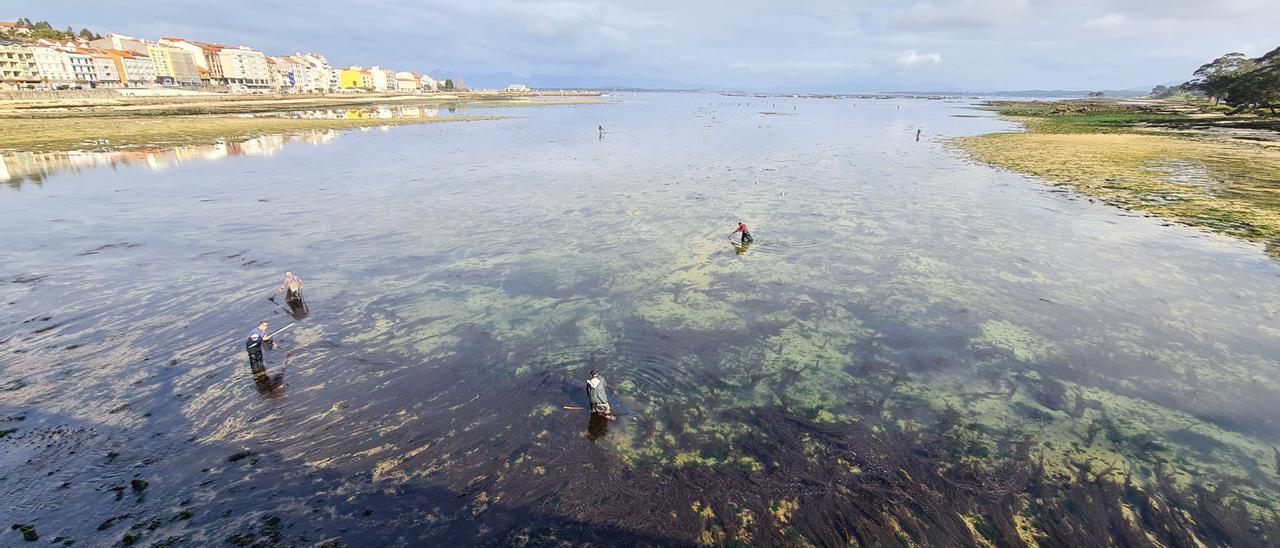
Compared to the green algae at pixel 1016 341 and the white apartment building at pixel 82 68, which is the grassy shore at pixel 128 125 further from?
the green algae at pixel 1016 341

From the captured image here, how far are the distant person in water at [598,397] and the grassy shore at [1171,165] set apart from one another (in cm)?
3445

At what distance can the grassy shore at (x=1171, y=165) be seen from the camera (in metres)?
33.4

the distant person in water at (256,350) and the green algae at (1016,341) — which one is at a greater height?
the distant person in water at (256,350)

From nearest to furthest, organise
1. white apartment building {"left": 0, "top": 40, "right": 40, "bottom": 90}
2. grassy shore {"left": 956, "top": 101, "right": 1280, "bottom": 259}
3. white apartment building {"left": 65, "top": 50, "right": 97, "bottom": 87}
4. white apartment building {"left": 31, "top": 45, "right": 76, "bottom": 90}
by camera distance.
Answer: grassy shore {"left": 956, "top": 101, "right": 1280, "bottom": 259} < white apartment building {"left": 0, "top": 40, "right": 40, "bottom": 90} < white apartment building {"left": 31, "top": 45, "right": 76, "bottom": 90} < white apartment building {"left": 65, "top": 50, "right": 97, "bottom": 87}

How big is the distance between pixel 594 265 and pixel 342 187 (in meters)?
27.1

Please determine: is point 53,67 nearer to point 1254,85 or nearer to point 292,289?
point 292,289

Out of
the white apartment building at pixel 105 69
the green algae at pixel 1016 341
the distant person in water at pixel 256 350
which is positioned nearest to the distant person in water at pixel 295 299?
the distant person in water at pixel 256 350

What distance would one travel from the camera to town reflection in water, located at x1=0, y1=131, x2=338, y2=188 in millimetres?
44062

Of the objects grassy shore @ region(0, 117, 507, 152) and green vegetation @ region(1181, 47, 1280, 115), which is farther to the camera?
green vegetation @ region(1181, 47, 1280, 115)

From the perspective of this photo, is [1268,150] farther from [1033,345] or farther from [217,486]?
[217,486]

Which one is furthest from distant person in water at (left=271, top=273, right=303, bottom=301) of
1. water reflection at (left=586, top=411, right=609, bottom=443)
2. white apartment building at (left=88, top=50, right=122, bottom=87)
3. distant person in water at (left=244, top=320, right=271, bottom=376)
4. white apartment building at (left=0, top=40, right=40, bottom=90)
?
white apartment building at (left=88, top=50, right=122, bottom=87)

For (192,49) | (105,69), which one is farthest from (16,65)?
(192,49)

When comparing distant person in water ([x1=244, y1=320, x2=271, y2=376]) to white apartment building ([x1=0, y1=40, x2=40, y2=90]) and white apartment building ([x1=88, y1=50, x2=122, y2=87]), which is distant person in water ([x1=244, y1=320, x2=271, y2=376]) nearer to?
white apartment building ([x1=0, y1=40, x2=40, y2=90])

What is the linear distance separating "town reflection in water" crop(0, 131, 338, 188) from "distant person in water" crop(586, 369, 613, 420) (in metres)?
52.2
